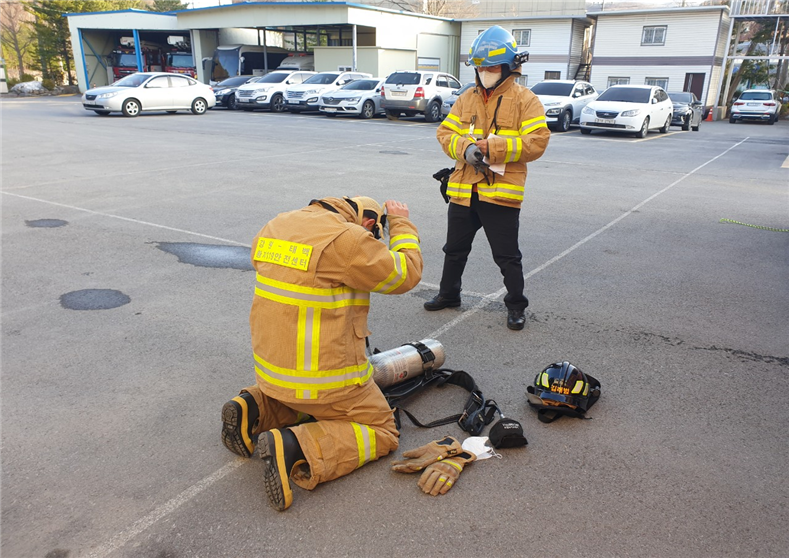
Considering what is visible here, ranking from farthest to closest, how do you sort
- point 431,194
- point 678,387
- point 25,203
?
point 431,194 < point 25,203 < point 678,387

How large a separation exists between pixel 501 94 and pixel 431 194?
5280 millimetres

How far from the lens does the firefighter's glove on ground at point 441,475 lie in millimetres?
2768

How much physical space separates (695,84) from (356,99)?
69.3ft

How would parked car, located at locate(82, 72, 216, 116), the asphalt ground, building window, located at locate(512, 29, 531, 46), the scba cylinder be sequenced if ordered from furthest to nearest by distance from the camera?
1. building window, located at locate(512, 29, 531, 46)
2. parked car, located at locate(82, 72, 216, 116)
3. the scba cylinder
4. the asphalt ground

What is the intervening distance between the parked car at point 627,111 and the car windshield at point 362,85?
8.84 meters

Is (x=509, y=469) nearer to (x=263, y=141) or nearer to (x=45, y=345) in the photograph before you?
(x=45, y=345)

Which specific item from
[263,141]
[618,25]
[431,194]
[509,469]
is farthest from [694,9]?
[509,469]

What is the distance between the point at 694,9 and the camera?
108 feet

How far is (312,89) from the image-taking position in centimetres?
2536

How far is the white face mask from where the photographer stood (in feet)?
14.0

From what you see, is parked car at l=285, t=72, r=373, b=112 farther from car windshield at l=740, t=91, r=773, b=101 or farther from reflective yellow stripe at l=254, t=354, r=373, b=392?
reflective yellow stripe at l=254, t=354, r=373, b=392

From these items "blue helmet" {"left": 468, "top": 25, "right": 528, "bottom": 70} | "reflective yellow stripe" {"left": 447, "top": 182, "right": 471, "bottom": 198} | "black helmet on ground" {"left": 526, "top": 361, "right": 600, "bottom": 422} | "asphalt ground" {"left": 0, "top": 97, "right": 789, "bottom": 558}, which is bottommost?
"asphalt ground" {"left": 0, "top": 97, "right": 789, "bottom": 558}

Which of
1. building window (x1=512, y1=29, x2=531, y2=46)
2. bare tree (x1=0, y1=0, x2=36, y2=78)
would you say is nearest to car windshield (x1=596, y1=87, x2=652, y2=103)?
building window (x1=512, y1=29, x2=531, y2=46)

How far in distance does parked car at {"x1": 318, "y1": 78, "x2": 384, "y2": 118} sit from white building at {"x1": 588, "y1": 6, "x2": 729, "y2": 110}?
18.1 metres
